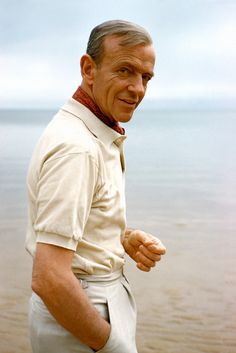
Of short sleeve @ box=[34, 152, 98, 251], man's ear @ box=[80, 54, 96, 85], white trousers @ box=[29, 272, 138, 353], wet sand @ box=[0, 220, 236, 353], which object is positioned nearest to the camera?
short sleeve @ box=[34, 152, 98, 251]

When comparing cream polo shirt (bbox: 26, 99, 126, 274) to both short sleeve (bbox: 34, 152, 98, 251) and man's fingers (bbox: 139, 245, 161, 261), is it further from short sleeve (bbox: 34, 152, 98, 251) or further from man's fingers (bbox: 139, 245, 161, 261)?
man's fingers (bbox: 139, 245, 161, 261)

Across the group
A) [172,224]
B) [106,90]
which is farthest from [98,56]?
[172,224]

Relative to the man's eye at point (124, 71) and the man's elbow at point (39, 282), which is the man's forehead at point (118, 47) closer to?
the man's eye at point (124, 71)

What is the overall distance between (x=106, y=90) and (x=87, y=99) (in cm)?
5

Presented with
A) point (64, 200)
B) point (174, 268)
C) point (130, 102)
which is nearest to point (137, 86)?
point (130, 102)

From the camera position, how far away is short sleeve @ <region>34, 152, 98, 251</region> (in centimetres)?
140

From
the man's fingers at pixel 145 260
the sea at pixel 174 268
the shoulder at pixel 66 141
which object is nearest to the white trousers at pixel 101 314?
the man's fingers at pixel 145 260

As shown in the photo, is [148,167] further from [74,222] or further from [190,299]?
→ [74,222]

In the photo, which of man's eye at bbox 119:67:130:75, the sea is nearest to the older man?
man's eye at bbox 119:67:130:75

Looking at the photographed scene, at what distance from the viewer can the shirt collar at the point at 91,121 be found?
1.59 meters

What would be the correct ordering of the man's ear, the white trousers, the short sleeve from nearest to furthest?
1. the short sleeve
2. the white trousers
3. the man's ear

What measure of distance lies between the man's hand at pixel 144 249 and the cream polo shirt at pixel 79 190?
115 mm

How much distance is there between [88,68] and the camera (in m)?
1.65

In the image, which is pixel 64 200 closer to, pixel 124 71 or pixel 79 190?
pixel 79 190
